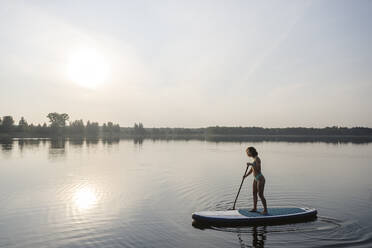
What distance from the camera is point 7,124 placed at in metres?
126

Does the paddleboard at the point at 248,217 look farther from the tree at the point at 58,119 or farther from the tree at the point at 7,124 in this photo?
the tree at the point at 58,119

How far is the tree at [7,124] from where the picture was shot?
125000mm

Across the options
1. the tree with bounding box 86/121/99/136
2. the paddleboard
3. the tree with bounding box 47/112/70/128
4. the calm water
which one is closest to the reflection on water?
the calm water

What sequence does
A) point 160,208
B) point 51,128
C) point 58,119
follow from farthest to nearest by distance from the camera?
point 58,119, point 51,128, point 160,208

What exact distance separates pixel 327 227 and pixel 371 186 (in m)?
13.0

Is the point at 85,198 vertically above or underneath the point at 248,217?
underneath

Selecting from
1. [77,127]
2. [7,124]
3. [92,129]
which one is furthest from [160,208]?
[92,129]

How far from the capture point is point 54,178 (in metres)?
23.0

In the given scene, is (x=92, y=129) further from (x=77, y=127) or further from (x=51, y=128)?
(x=51, y=128)

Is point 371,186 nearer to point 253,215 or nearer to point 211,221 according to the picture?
point 253,215

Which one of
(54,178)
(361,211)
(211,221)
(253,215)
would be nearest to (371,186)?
(361,211)

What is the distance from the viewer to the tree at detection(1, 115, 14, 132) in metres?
125

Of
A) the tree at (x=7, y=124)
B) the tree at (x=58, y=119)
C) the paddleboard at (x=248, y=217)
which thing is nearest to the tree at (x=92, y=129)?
the tree at (x=58, y=119)

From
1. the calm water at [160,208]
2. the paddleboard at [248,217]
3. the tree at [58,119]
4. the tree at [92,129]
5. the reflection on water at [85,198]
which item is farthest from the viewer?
the tree at [92,129]
